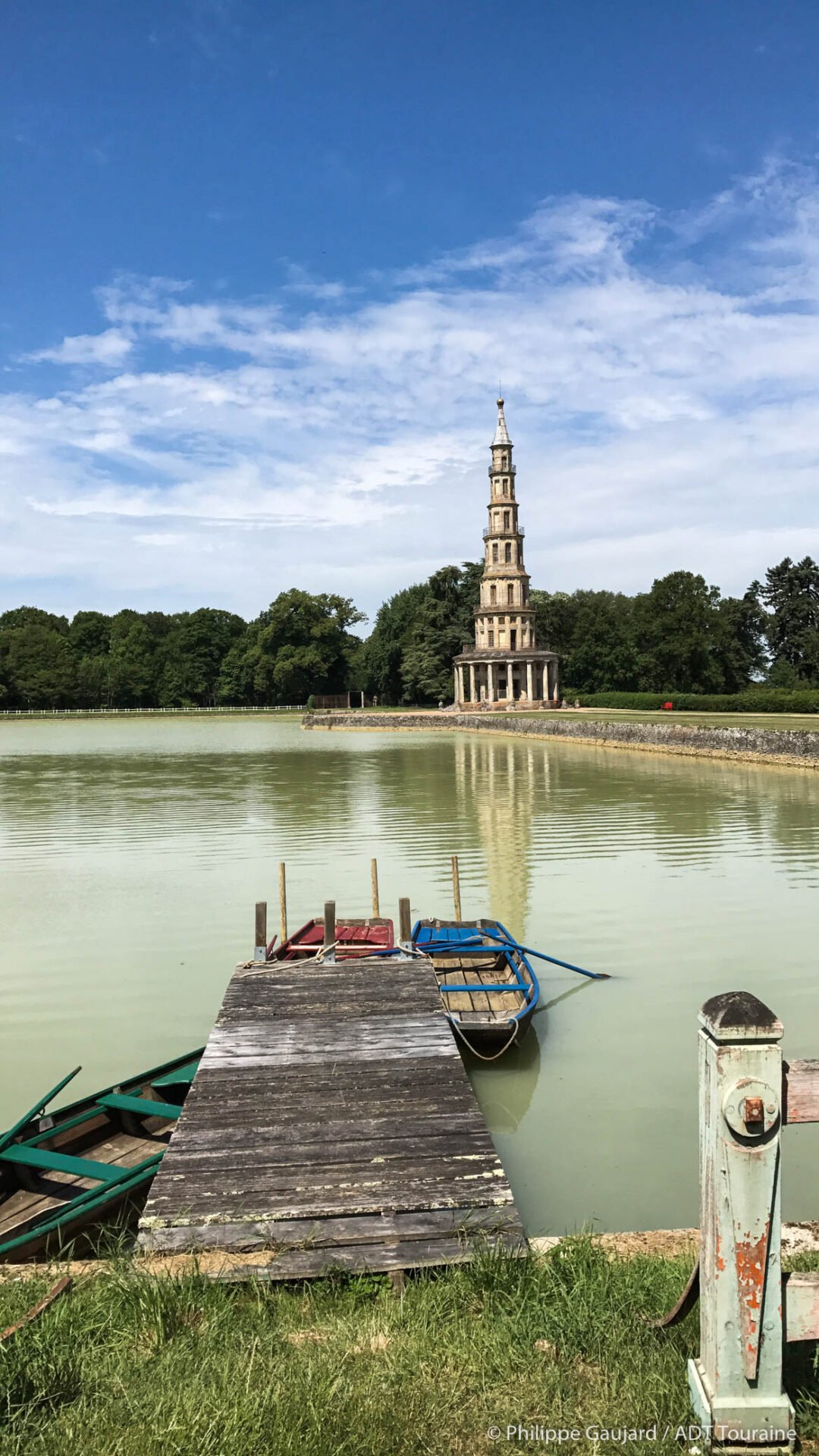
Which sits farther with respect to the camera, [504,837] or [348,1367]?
[504,837]

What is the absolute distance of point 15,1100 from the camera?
28.1 ft

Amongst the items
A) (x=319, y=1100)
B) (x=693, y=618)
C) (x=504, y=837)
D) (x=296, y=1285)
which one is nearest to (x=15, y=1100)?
(x=319, y=1100)

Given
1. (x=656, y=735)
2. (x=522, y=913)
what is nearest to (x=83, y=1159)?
(x=522, y=913)

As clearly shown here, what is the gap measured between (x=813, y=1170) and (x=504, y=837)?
15.6 metres

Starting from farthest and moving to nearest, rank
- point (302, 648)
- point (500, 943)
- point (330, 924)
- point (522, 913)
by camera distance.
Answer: point (302, 648) < point (522, 913) < point (500, 943) < point (330, 924)

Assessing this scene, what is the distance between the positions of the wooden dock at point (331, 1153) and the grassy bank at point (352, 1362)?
25 cm

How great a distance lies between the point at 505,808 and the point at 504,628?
70.6 metres

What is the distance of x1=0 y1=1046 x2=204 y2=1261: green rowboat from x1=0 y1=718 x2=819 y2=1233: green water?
1.56m

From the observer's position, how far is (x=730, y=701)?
62.8 meters

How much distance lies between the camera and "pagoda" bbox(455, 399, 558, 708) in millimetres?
95625

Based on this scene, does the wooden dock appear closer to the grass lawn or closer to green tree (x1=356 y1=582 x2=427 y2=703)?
the grass lawn

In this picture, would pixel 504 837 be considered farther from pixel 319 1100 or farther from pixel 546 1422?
pixel 546 1422

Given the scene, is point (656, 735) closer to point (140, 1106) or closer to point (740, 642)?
point (140, 1106)

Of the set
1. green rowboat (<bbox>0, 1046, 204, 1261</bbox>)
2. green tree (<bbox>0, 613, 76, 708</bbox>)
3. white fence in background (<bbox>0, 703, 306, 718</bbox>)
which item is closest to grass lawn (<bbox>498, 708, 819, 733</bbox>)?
green rowboat (<bbox>0, 1046, 204, 1261</bbox>)
